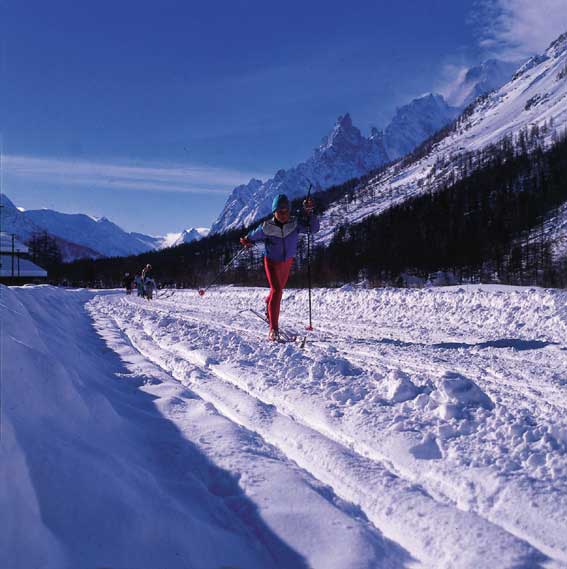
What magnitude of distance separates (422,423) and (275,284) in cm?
474

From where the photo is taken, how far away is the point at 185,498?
2168 mm

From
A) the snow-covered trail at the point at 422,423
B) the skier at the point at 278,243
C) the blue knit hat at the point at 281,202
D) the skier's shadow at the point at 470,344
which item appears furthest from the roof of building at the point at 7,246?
the skier's shadow at the point at 470,344

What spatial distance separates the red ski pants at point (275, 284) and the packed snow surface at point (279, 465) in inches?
98.8

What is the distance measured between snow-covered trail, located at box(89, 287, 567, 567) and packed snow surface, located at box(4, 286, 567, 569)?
12 millimetres

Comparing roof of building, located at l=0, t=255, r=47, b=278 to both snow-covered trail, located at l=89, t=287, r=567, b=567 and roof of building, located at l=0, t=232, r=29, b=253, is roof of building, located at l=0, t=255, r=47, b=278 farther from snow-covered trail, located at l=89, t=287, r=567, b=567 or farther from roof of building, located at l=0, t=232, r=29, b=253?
snow-covered trail, located at l=89, t=287, r=567, b=567

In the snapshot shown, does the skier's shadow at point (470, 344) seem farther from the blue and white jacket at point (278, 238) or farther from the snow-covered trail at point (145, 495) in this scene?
the snow-covered trail at point (145, 495)

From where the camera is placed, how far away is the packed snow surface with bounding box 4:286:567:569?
68.4 inches

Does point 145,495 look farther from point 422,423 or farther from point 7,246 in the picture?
point 7,246

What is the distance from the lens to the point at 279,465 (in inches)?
101

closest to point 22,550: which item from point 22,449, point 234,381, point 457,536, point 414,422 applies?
point 22,449

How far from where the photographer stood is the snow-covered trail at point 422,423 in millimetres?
2000

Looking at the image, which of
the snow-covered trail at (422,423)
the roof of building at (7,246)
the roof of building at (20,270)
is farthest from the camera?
the roof of building at (20,270)

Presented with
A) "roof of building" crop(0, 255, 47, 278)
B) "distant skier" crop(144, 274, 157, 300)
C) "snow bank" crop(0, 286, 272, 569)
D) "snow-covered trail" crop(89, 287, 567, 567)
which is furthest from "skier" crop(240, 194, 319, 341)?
"roof of building" crop(0, 255, 47, 278)

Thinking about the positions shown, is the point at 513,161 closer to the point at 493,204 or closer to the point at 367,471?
the point at 493,204
